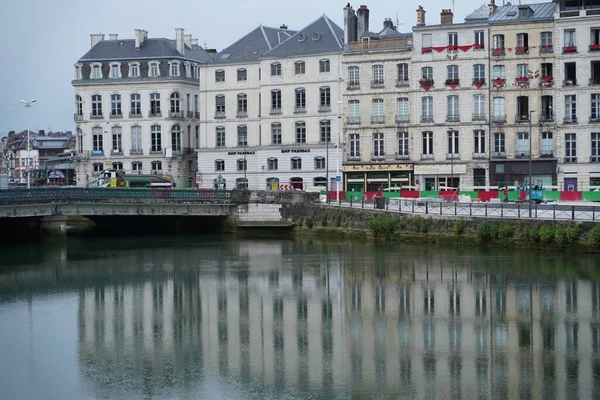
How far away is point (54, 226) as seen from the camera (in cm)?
6600

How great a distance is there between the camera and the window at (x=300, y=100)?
72625 millimetres

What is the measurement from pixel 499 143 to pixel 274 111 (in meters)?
16.5

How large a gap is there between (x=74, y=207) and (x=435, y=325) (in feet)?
→ 103

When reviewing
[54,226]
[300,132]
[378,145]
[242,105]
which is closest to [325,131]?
[300,132]

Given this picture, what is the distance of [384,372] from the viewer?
84.7ft

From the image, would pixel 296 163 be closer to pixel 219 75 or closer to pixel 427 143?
pixel 219 75

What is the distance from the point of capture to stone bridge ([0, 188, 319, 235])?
57.7 m

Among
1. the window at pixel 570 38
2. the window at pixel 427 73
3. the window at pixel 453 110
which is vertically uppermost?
the window at pixel 570 38

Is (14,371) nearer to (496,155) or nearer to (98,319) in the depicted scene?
(98,319)

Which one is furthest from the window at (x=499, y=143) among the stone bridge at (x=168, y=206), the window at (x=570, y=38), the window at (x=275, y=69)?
the window at (x=275, y=69)

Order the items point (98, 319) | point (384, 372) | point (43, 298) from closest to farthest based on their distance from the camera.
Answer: point (384, 372) < point (98, 319) < point (43, 298)

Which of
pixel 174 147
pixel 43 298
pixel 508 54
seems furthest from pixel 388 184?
pixel 43 298

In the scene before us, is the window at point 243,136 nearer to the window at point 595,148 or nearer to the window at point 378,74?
the window at point 378,74

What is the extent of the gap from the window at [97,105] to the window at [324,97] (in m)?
19.8
